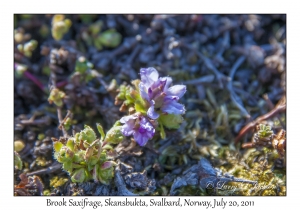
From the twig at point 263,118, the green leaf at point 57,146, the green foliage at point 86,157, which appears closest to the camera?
the green foliage at point 86,157

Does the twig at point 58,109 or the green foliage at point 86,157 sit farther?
the twig at point 58,109

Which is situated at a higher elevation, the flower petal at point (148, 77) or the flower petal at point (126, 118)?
the flower petal at point (148, 77)

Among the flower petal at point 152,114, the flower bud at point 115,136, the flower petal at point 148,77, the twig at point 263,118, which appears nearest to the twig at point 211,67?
the twig at point 263,118

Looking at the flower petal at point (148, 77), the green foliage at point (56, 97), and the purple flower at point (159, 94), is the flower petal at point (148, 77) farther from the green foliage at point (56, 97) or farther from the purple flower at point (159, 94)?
the green foliage at point (56, 97)

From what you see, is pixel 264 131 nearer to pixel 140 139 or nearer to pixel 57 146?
pixel 140 139

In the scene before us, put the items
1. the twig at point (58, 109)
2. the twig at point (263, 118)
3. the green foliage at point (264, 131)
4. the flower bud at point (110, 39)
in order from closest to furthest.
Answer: the green foliage at point (264, 131)
the twig at point (58, 109)
the twig at point (263, 118)
the flower bud at point (110, 39)

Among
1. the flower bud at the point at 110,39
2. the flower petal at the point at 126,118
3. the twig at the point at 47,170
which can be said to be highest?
the flower bud at the point at 110,39

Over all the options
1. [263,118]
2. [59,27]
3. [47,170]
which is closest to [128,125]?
[47,170]

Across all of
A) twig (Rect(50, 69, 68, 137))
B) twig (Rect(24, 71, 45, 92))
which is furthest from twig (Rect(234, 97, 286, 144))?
twig (Rect(24, 71, 45, 92))
